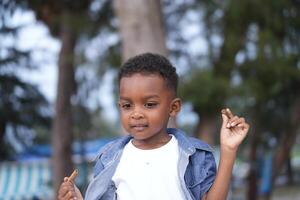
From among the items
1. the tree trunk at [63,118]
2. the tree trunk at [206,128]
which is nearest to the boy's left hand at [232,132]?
the tree trunk at [206,128]

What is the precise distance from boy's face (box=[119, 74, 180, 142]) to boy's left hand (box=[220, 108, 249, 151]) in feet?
0.86

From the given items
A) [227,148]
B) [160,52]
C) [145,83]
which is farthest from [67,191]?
[160,52]

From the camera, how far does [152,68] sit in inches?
102

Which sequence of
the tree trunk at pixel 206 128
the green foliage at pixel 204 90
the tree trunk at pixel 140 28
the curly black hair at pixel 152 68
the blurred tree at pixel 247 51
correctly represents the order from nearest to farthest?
1. the curly black hair at pixel 152 68
2. the tree trunk at pixel 140 28
3. the green foliage at pixel 204 90
4. the blurred tree at pixel 247 51
5. the tree trunk at pixel 206 128

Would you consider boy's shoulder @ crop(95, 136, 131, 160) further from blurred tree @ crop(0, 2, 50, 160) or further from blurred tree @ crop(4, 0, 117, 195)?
blurred tree @ crop(0, 2, 50, 160)

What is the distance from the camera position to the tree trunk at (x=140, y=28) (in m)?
5.53

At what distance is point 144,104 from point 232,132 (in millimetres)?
374

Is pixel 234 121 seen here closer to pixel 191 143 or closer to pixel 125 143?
pixel 191 143

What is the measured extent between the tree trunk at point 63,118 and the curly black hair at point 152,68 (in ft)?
28.1

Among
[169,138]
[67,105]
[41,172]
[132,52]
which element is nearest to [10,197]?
[41,172]

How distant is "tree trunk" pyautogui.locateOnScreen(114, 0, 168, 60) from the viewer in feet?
18.1

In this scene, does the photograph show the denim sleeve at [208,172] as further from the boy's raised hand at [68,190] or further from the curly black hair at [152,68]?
the boy's raised hand at [68,190]

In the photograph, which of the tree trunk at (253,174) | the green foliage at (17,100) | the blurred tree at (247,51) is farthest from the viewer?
the tree trunk at (253,174)

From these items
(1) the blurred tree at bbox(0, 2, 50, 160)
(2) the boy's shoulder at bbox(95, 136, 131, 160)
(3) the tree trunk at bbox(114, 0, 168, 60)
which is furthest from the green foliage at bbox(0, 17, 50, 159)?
(2) the boy's shoulder at bbox(95, 136, 131, 160)
